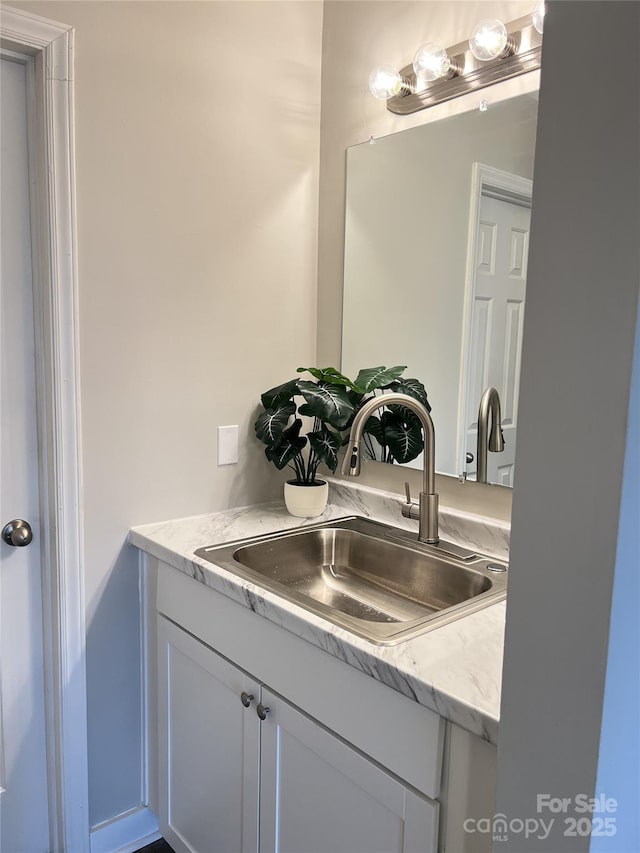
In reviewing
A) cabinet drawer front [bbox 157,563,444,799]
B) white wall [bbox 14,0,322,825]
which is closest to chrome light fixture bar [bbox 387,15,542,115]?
white wall [bbox 14,0,322,825]

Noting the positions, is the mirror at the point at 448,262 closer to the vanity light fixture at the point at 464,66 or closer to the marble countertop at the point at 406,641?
the vanity light fixture at the point at 464,66

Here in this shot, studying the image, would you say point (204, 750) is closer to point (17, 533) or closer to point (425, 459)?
point (17, 533)

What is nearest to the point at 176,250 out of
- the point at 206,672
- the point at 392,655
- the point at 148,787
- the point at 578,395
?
the point at 206,672

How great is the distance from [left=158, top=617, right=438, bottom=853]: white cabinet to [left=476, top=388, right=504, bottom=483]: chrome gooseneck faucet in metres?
0.74

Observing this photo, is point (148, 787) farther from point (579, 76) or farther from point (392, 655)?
point (579, 76)

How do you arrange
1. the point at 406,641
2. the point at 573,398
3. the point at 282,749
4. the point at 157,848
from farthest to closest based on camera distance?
the point at 157,848
the point at 282,749
the point at 406,641
the point at 573,398

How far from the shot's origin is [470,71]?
5.11 feet

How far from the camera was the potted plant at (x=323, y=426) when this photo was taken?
1713 millimetres

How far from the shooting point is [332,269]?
2004 mm

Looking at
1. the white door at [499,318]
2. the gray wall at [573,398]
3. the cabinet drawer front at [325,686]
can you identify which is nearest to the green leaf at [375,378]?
the white door at [499,318]

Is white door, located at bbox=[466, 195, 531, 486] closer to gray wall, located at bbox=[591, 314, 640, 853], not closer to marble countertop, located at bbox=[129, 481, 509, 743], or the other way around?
marble countertop, located at bbox=[129, 481, 509, 743]

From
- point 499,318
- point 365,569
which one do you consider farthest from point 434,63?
point 365,569

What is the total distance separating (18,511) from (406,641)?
3.33 feet

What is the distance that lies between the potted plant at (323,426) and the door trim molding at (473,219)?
13 centimetres
